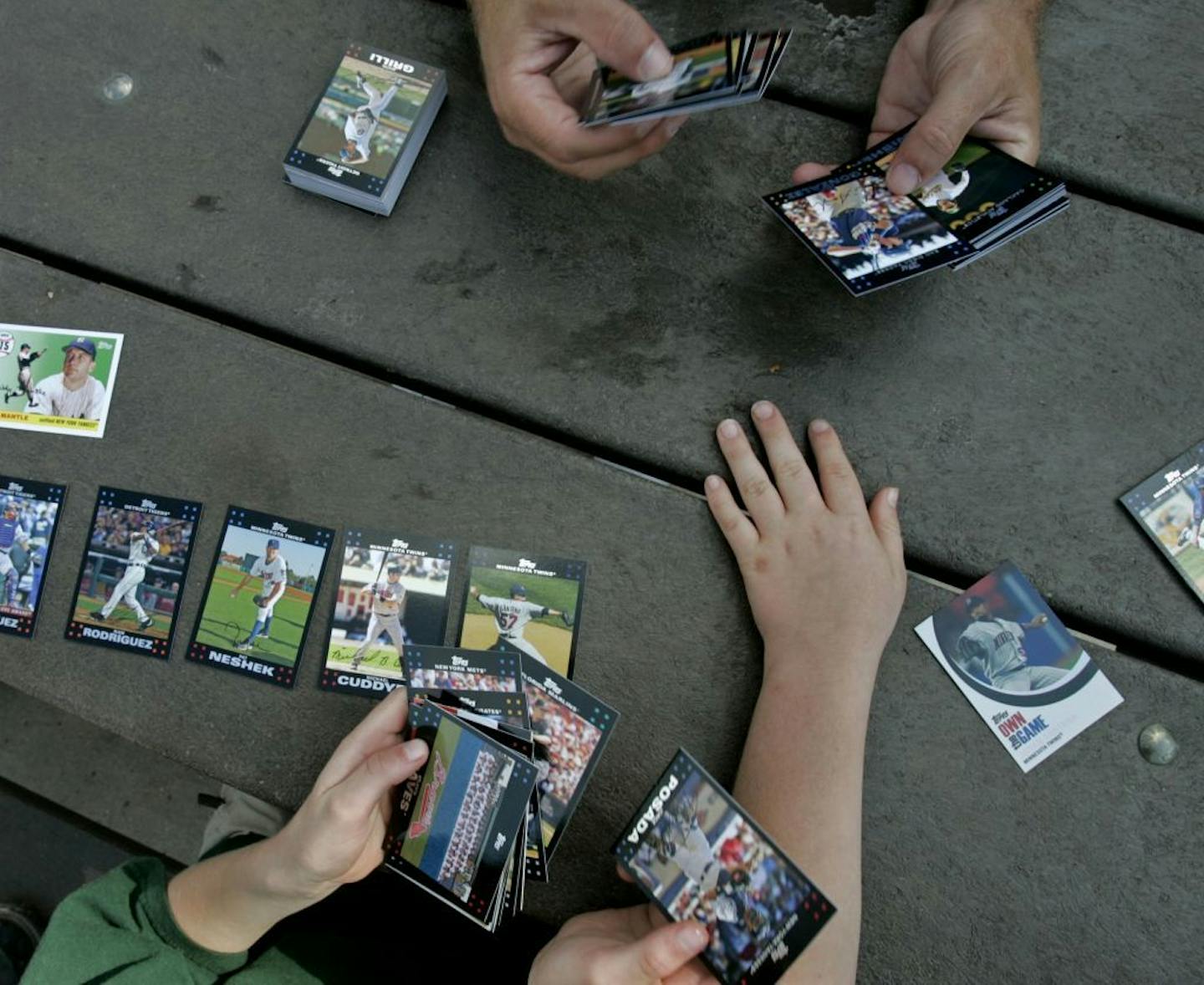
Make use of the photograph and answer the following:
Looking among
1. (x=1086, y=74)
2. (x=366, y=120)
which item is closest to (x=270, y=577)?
(x=366, y=120)

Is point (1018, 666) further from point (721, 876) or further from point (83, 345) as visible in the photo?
point (83, 345)

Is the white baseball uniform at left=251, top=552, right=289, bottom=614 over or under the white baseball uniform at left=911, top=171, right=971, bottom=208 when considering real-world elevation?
under

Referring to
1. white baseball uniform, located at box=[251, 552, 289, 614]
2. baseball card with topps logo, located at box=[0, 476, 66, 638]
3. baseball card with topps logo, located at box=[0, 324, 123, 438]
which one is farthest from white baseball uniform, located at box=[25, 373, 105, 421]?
white baseball uniform, located at box=[251, 552, 289, 614]

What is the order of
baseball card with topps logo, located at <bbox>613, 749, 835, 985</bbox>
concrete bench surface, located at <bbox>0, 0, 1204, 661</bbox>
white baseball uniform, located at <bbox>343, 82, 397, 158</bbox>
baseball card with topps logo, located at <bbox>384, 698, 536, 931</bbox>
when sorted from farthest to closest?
white baseball uniform, located at <bbox>343, 82, 397, 158</bbox>
concrete bench surface, located at <bbox>0, 0, 1204, 661</bbox>
baseball card with topps logo, located at <bbox>384, 698, 536, 931</bbox>
baseball card with topps logo, located at <bbox>613, 749, 835, 985</bbox>

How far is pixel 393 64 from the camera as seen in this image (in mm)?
1534

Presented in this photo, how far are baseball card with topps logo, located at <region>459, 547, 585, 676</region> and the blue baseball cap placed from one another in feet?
2.32

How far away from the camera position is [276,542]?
136cm

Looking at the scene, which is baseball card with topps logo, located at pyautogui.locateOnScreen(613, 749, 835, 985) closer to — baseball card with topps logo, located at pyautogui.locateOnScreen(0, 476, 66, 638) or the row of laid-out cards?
the row of laid-out cards

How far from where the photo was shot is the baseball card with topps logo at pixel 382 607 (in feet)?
4.31

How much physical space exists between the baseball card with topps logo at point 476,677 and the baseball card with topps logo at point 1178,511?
94cm

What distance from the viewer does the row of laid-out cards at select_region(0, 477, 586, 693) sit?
4.33 feet

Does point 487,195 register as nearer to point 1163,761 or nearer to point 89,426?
point 89,426

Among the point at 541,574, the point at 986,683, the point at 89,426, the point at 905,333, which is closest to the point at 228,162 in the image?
the point at 89,426

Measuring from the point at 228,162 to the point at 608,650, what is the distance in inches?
41.2
